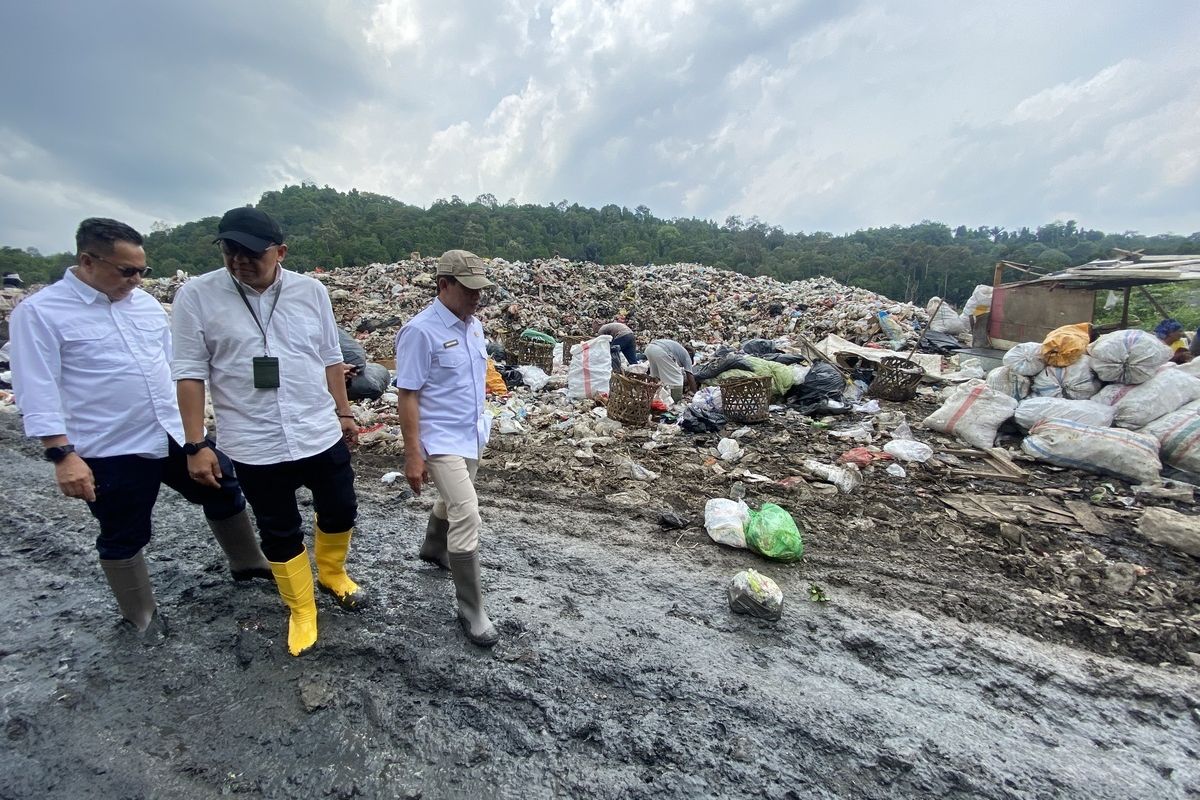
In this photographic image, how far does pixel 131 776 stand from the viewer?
55.5 inches

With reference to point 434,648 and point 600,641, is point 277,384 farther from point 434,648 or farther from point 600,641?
point 600,641

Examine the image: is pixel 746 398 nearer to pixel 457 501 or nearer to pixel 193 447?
pixel 457 501

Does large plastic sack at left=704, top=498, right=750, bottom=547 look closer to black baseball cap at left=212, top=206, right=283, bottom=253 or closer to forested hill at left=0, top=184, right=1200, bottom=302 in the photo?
black baseball cap at left=212, top=206, right=283, bottom=253

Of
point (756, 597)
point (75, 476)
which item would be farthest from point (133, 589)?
point (756, 597)

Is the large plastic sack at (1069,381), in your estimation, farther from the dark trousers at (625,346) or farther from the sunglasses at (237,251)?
the sunglasses at (237,251)

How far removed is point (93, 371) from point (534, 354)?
5.34m

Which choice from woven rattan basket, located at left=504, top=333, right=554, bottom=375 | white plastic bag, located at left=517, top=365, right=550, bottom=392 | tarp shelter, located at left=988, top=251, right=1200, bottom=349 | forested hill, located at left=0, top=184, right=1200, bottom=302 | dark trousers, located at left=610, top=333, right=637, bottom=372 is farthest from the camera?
forested hill, located at left=0, top=184, right=1200, bottom=302

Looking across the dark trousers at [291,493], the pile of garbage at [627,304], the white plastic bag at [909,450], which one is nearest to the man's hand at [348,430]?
the dark trousers at [291,493]

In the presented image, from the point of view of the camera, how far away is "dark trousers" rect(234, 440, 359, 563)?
173 centimetres

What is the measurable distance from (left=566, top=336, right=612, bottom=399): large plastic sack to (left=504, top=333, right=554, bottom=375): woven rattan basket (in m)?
1.25

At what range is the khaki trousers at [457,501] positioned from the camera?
187 cm

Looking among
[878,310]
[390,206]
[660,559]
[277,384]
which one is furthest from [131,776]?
[390,206]

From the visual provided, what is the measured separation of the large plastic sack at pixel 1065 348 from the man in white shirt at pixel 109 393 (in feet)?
19.1

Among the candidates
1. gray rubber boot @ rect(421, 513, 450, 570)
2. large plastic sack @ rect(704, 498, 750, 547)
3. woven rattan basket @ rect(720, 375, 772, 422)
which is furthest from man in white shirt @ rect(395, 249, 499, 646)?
woven rattan basket @ rect(720, 375, 772, 422)
